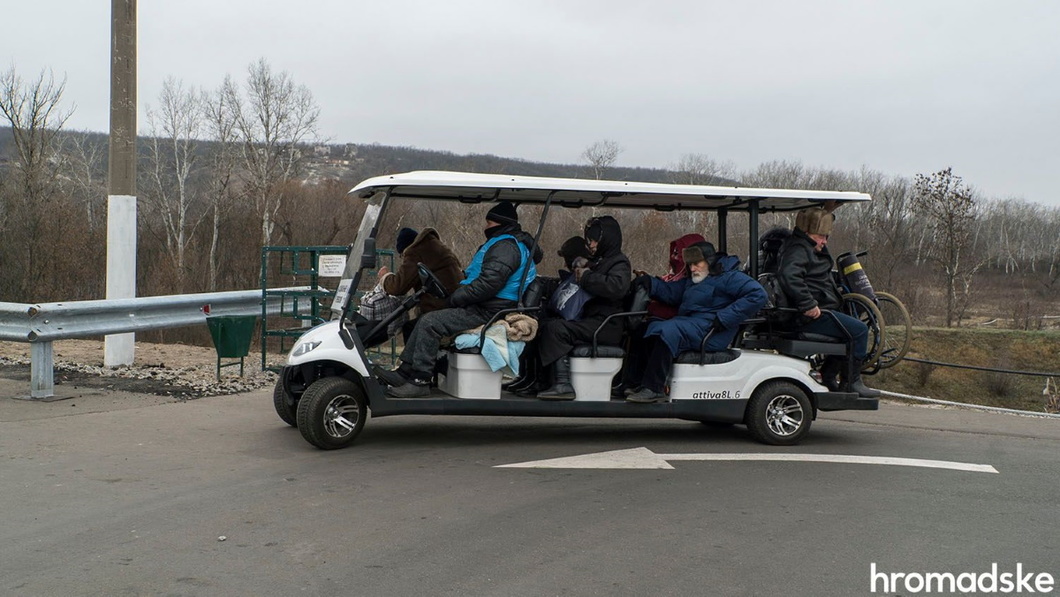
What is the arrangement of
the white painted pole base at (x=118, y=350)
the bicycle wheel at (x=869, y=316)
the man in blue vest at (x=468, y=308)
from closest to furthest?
the man in blue vest at (x=468, y=308), the bicycle wheel at (x=869, y=316), the white painted pole base at (x=118, y=350)

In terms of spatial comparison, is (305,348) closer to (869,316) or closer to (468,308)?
(468,308)

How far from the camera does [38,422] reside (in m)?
8.27

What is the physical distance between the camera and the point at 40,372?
9.32 m

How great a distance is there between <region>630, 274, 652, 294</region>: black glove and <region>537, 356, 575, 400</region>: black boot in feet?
3.14

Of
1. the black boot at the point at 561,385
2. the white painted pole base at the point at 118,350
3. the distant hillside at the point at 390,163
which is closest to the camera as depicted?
the black boot at the point at 561,385

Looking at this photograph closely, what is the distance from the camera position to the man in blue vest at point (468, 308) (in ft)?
24.7

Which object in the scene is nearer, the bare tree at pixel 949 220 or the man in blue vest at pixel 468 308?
the man in blue vest at pixel 468 308

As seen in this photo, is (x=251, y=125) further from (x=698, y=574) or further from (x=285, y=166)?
(x=698, y=574)

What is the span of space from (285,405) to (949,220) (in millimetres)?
25412

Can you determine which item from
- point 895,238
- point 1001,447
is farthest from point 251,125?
point 1001,447

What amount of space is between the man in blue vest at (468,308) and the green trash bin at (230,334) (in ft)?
12.1

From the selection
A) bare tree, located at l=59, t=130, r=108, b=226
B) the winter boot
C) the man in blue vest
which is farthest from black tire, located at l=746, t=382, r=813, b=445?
bare tree, located at l=59, t=130, r=108, b=226

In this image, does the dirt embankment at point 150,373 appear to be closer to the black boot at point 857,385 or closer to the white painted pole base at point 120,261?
the white painted pole base at point 120,261

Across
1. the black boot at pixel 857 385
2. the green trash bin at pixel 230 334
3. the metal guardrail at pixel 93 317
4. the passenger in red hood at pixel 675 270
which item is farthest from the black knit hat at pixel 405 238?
the black boot at pixel 857 385
